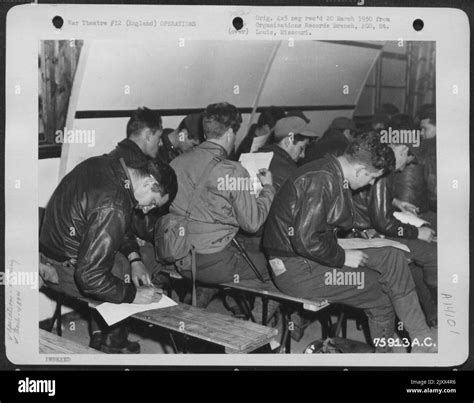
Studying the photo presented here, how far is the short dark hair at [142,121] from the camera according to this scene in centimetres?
222

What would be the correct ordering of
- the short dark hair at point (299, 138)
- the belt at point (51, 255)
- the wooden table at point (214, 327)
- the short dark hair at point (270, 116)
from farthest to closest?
the short dark hair at point (270, 116), the short dark hair at point (299, 138), the belt at point (51, 255), the wooden table at point (214, 327)

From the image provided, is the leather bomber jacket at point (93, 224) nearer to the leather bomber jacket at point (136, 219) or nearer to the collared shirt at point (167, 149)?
the leather bomber jacket at point (136, 219)

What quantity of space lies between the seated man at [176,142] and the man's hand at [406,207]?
81cm

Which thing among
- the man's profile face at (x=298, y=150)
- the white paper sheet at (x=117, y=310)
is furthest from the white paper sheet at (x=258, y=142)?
the white paper sheet at (x=117, y=310)

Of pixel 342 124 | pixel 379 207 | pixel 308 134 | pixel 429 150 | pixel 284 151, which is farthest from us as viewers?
pixel 342 124

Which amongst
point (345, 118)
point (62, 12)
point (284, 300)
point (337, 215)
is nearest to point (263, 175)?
point (337, 215)

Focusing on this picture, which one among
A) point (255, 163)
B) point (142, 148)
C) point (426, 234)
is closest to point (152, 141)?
point (142, 148)

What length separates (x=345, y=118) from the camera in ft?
8.74

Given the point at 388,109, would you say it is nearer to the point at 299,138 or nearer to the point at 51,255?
the point at 299,138

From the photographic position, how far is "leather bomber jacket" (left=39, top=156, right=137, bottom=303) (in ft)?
6.58

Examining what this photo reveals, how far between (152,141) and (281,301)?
79 centimetres

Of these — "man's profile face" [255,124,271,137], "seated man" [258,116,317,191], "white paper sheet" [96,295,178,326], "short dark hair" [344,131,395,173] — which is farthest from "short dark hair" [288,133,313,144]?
"white paper sheet" [96,295,178,326]

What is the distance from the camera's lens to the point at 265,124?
2.70 meters

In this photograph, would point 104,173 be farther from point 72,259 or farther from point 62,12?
point 62,12
